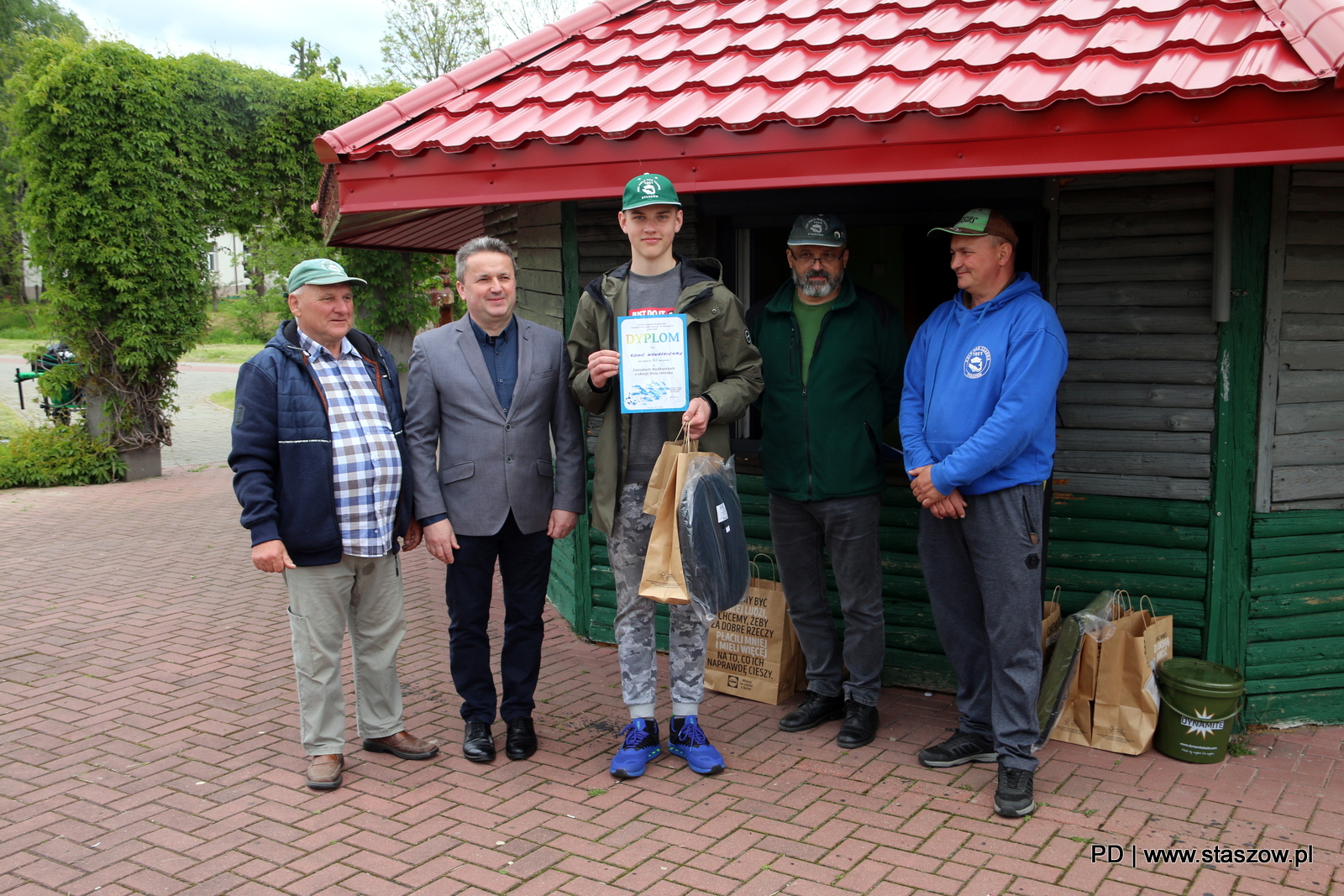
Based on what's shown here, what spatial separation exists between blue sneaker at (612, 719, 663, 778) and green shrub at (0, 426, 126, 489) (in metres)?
9.94

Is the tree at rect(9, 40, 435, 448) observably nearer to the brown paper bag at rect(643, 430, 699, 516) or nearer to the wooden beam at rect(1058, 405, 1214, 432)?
the brown paper bag at rect(643, 430, 699, 516)

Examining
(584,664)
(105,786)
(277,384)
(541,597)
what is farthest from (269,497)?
(584,664)

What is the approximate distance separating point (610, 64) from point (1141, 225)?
250 cm

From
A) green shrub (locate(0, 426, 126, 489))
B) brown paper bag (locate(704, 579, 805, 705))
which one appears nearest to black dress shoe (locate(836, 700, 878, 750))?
brown paper bag (locate(704, 579, 805, 705))

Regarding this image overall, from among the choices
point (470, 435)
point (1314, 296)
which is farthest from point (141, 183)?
point (1314, 296)

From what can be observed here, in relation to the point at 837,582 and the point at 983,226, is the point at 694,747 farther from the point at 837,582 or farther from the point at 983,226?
the point at 983,226

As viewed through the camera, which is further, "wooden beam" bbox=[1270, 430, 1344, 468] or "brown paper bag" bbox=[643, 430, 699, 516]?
"wooden beam" bbox=[1270, 430, 1344, 468]

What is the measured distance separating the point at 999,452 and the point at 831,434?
0.77 metres

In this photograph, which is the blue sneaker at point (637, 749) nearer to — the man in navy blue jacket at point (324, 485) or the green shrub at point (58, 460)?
the man in navy blue jacket at point (324, 485)

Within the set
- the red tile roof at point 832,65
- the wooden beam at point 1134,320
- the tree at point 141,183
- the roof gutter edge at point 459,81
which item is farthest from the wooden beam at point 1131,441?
the tree at point 141,183

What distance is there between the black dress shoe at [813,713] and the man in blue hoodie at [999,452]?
814 mm

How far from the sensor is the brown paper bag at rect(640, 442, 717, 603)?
3.49m

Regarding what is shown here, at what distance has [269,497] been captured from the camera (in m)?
3.51

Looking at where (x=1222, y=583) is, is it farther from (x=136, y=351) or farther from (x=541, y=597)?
(x=136, y=351)
